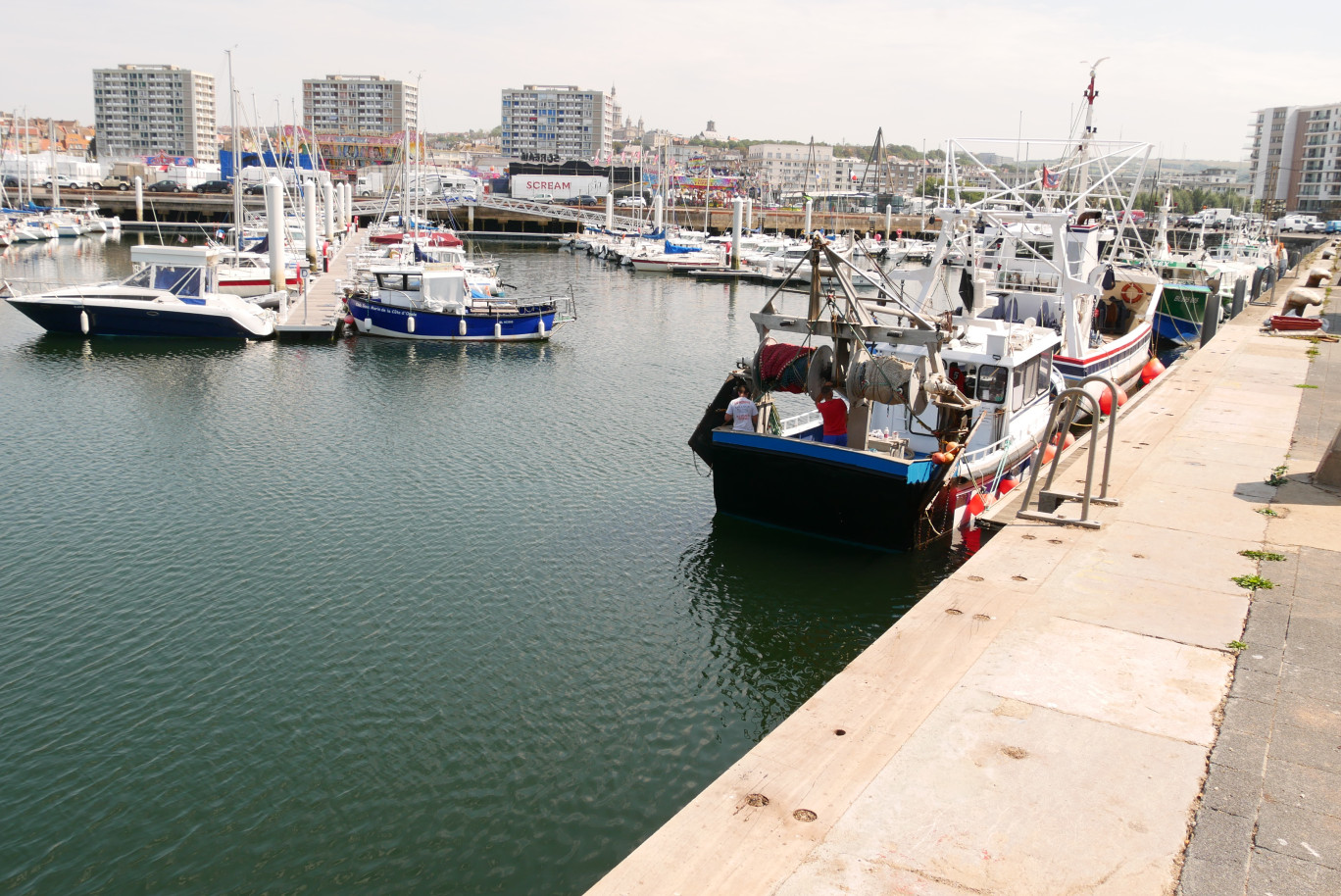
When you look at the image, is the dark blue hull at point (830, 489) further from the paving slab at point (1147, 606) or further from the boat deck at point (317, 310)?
the boat deck at point (317, 310)

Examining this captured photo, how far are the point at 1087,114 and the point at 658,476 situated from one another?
1863 cm

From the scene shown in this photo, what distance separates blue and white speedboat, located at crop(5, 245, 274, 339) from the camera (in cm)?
3450

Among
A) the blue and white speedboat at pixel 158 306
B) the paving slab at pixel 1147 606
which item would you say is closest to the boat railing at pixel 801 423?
the paving slab at pixel 1147 606

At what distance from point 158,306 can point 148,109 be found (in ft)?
642

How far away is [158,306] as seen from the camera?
34750mm

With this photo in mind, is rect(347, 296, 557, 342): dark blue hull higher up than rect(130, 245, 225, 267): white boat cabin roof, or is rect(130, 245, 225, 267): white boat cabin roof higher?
rect(130, 245, 225, 267): white boat cabin roof

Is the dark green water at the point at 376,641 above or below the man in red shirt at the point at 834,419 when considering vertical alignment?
below

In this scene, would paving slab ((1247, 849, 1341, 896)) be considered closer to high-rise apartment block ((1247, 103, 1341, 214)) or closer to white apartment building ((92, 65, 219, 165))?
high-rise apartment block ((1247, 103, 1341, 214))

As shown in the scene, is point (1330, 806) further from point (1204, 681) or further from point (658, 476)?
point (658, 476)

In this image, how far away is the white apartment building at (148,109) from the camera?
647 ft

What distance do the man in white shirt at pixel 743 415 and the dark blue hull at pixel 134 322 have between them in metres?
25.2

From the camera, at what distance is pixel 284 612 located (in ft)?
43.8

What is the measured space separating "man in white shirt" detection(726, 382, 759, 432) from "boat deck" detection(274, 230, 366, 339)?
80.9ft

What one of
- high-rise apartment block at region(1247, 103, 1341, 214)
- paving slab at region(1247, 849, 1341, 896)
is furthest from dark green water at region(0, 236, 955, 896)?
high-rise apartment block at region(1247, 103, 1341, 214)
